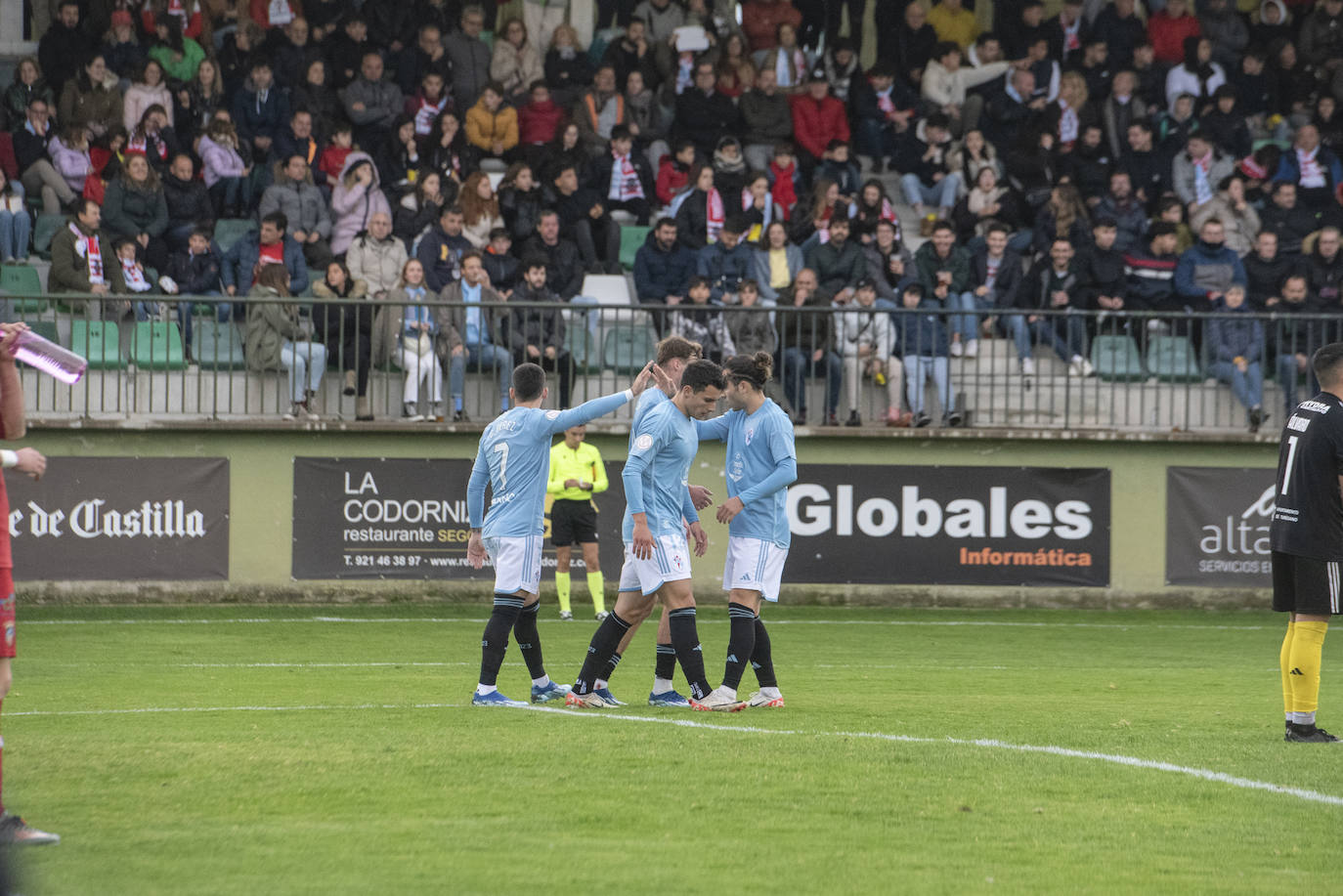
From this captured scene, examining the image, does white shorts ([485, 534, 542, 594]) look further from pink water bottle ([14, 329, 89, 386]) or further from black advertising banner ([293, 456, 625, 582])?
black advertising banner ([293, 456, 625, 582])

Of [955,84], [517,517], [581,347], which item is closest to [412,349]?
[581,347]

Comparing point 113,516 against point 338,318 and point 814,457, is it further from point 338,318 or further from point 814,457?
point 814,457

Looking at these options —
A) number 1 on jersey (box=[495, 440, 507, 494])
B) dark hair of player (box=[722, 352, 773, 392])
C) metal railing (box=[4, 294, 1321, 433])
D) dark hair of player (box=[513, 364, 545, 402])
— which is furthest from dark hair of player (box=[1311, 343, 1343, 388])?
metal railing (box=[4, 294, 1321, 433])

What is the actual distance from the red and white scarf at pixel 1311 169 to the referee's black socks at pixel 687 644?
51.5 ft

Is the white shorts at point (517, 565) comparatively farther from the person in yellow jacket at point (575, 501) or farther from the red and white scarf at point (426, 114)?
the red and white scarf at point (426, 114)

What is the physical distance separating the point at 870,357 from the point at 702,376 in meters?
9.67

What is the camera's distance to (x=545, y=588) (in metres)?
18.5

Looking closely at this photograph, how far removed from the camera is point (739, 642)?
955 cm

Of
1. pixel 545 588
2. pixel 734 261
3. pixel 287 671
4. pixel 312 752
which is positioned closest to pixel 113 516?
pixel 545 588

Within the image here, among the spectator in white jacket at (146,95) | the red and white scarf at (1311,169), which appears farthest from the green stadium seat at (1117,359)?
the spectator in white jacket at (146,95)

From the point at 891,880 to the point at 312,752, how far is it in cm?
343

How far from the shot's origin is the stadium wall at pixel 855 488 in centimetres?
1783

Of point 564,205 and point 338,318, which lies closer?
point 338,318

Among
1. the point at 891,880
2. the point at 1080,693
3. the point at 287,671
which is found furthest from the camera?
the point at 287,671
